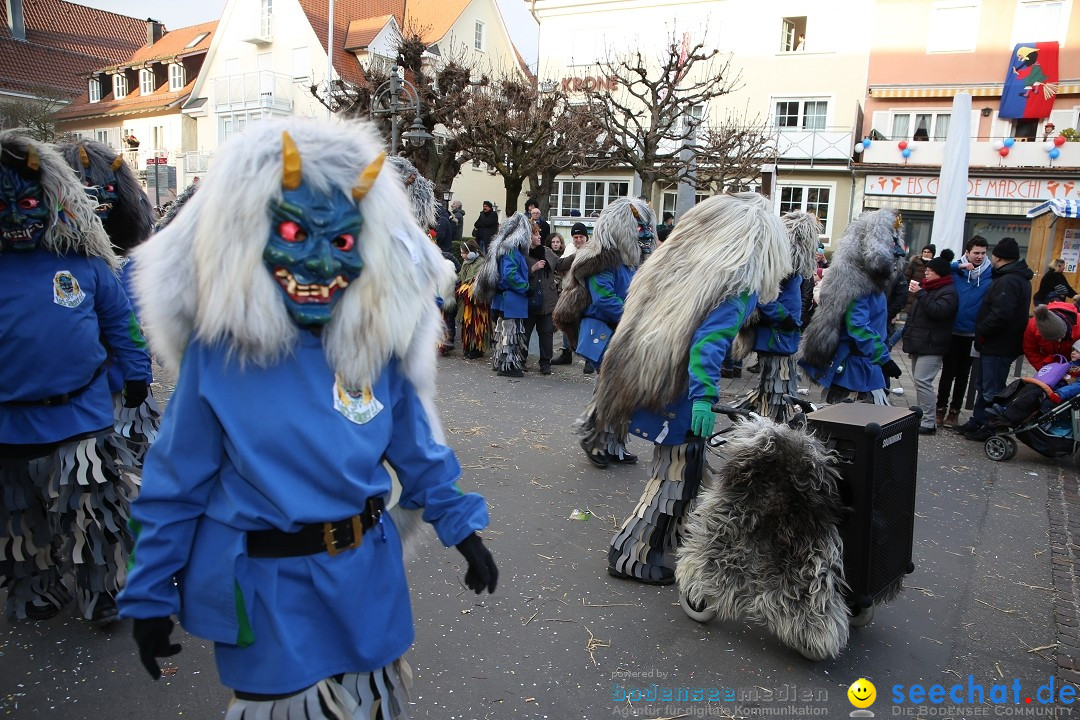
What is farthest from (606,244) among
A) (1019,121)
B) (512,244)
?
(1019,121)

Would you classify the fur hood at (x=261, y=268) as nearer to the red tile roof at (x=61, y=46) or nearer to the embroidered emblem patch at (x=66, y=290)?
the embroidered emblem patch at (x=66, y=290)

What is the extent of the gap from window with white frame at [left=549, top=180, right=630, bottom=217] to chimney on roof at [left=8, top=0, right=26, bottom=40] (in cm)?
3092

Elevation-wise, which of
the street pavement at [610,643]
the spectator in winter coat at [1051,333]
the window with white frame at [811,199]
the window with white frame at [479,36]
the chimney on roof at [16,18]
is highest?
the chimney on roof at [16,18]

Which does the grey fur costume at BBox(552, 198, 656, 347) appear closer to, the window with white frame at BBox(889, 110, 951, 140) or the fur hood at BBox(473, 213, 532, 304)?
the fur hood at BBox(473, 213, 532, 304)

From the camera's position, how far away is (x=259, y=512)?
1844 mm

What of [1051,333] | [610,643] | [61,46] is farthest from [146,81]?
[610,643]

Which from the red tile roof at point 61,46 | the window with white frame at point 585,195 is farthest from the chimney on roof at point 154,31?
the window with white frame at point 585,195

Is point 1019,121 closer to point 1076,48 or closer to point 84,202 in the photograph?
point 1076,48

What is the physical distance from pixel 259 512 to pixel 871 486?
2596 mm

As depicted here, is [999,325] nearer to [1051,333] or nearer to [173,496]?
[1051,333]

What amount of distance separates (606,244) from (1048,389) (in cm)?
426

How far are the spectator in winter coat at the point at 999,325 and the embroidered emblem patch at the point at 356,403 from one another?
287 inches

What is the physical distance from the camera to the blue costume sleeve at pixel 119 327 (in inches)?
138

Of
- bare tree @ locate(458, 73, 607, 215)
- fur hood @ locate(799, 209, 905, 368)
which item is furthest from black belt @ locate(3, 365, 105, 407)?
bare tree @ locate(458, 73, 607, 215)
